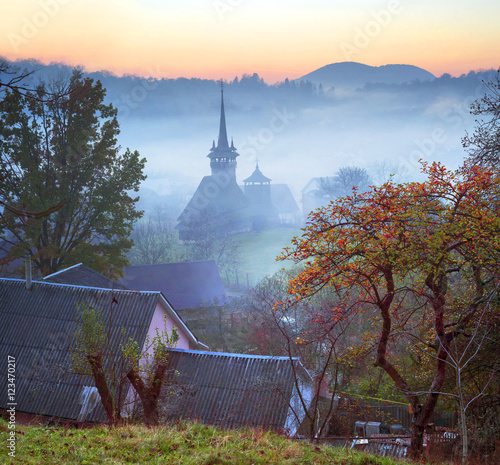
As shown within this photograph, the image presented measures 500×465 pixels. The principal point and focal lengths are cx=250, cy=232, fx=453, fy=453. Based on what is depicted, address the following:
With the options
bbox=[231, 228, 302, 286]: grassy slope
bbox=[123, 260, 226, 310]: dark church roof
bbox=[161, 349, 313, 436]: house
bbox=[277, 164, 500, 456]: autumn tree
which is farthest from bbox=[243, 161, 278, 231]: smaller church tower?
bbox=[277, 164, 500, 456]: autumn tree

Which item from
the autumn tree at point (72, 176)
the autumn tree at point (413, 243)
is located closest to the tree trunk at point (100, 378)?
the autumn tree at point (413, 243)

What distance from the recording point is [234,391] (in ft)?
43.2

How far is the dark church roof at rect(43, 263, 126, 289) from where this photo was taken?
750 inches

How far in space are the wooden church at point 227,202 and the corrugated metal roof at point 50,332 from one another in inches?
1871

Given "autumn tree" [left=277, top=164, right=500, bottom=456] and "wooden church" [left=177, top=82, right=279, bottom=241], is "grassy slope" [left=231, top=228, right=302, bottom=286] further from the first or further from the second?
"autumn tree" [left=277, top=164, right=500, bottom=456]

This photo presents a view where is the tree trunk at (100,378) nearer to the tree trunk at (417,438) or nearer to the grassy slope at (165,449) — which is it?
the grassy slope at (165,449)

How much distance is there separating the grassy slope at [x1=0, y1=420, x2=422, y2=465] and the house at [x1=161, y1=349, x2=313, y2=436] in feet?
15.2

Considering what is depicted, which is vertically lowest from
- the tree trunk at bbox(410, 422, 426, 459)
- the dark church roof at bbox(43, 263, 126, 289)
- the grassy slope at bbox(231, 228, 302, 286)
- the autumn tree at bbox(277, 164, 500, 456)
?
the tree trunk at bbox(410, 422, 426, 459)

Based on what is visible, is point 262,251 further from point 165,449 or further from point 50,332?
point 165,449

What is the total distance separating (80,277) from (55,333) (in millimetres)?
6573

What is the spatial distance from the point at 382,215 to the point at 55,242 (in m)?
20.4

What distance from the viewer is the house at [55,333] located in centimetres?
1278

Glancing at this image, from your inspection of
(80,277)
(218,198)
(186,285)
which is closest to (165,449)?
(80,277)

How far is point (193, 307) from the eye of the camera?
112 ft
